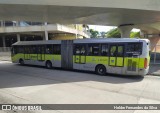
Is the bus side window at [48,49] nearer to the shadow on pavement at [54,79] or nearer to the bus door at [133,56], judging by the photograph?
the shadow on pavement at [54,79]

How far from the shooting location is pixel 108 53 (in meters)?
13.4

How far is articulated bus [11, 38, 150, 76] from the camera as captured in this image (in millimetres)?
12008

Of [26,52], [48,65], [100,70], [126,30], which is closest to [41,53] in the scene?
[48,65]

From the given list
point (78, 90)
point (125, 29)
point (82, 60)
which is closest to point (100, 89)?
point (78, 90)

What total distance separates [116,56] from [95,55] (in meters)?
1.87

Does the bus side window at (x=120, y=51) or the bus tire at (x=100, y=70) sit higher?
the bus side window at (x=120, y=51)

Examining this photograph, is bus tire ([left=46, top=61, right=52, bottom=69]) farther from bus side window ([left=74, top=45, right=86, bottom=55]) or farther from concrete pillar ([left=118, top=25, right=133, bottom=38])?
concrete pillar ([left=118, top=25, right=133, bottom=38])

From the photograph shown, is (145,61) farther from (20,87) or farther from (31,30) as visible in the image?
(31,30)

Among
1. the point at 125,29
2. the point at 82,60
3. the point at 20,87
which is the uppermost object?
the point at 125,29

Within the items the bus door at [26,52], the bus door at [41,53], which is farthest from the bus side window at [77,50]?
the bus door at [26,52]

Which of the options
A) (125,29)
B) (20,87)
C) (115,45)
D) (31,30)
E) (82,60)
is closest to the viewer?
(20,87)

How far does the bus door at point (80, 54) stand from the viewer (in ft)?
48.8

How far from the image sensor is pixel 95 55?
Result: 46.5ft

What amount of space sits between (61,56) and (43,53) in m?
2.56
